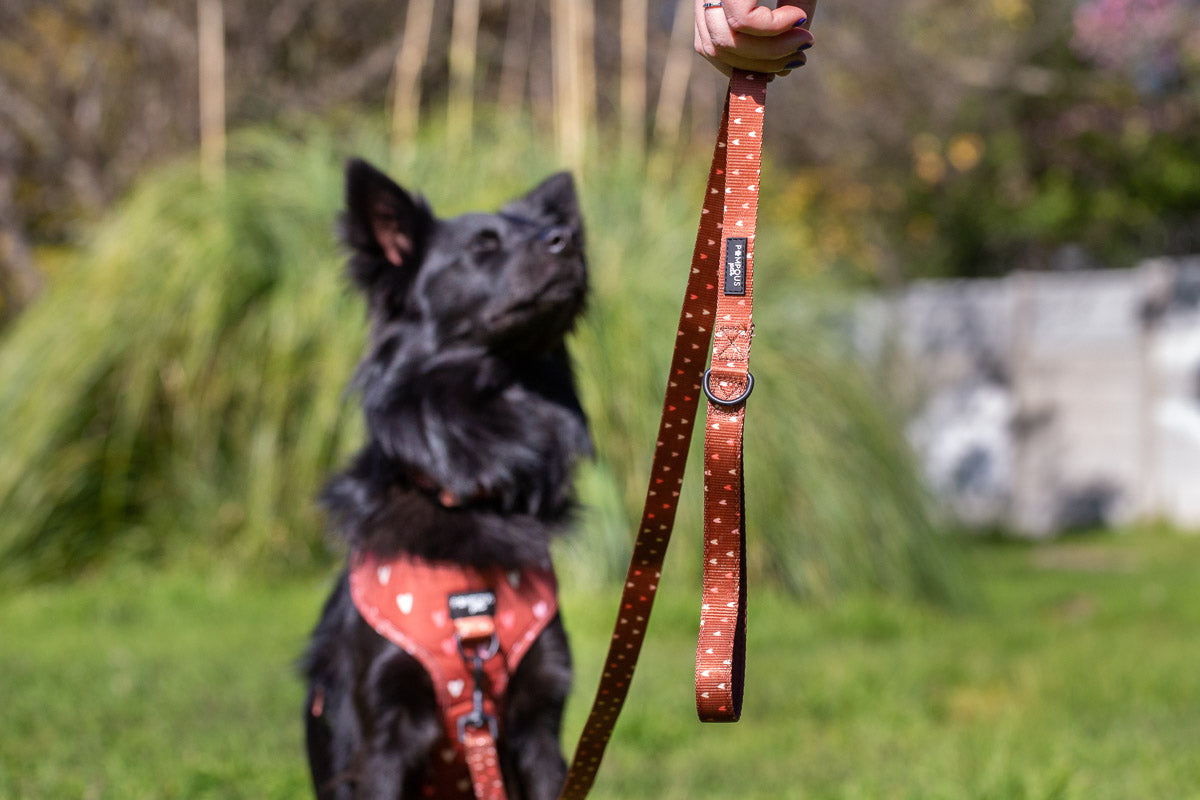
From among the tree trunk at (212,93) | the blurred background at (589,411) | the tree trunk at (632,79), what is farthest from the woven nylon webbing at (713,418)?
the tree trunk at (632,79)

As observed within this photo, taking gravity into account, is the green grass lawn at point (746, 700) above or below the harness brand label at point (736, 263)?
below

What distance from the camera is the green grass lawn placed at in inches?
133

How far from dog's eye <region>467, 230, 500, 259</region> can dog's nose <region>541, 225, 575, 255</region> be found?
156 millimetres

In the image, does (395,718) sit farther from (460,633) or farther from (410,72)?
(410,72)

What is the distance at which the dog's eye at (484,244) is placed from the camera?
287 centimetres

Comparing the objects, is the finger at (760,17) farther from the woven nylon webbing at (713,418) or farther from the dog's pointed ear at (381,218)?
the dog's pointed ear at (381,218)

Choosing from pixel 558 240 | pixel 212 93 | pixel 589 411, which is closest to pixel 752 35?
pixel 558 240

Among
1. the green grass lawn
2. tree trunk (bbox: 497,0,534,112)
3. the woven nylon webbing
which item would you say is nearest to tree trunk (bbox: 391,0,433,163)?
tree trunk (bbox: 497,0,534,112)

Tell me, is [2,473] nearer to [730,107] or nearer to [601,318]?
[601,318]

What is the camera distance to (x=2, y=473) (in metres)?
6.37

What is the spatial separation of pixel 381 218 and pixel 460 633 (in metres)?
0.94

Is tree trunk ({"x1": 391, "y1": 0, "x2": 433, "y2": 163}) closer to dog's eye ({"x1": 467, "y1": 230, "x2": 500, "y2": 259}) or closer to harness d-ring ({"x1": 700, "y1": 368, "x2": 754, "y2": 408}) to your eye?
dog's eye ({"x1": 467, "y1": 230, "x2": 500, "y2": 259})

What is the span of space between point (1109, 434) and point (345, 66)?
7.41 meters

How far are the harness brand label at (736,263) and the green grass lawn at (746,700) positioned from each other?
1626 mm
